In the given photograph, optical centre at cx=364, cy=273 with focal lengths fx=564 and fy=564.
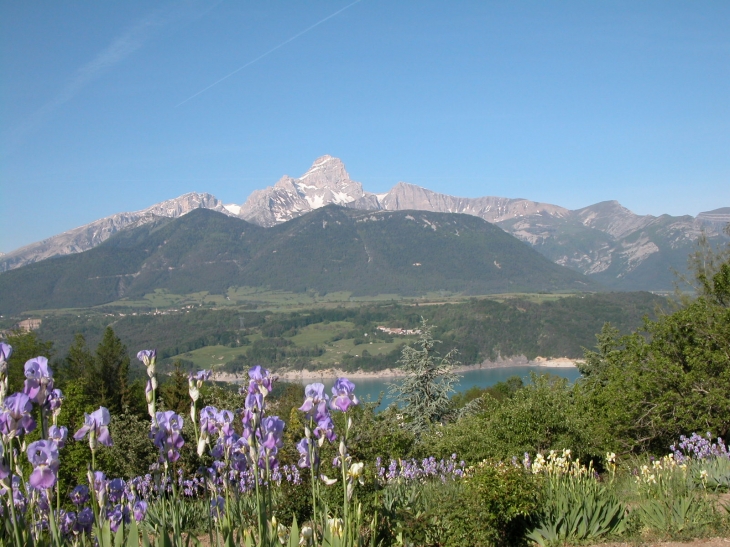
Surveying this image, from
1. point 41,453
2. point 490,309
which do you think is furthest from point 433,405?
point 490,309

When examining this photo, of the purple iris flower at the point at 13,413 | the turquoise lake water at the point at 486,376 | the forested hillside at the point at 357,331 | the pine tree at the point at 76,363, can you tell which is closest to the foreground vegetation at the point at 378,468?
the purple iris flower at the point at 13,413

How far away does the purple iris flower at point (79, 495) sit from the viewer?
3463 millimetres

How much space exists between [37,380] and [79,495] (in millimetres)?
1389

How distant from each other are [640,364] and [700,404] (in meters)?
2.31

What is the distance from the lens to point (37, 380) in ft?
8.26

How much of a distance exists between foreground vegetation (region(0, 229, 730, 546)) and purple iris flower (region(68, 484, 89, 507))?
0.02 m

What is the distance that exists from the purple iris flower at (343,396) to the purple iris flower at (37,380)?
1423mm

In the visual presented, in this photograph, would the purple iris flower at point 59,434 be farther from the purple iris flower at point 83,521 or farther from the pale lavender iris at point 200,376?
the purple iris flower at point 83,521

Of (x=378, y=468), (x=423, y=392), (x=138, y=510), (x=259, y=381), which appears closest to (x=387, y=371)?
(x=423, y=392)

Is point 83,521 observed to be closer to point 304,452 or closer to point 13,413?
point 13,413

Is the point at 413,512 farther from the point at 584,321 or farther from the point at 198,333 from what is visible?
the point at 198,333

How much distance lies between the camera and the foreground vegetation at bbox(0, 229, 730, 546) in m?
2.85

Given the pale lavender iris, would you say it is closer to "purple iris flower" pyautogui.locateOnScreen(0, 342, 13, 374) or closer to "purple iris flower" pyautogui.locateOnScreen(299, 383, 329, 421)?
"purple iris flower" pyautogui.locateOnScreen(299, 383, 329, 421)

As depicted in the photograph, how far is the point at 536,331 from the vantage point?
144 m
